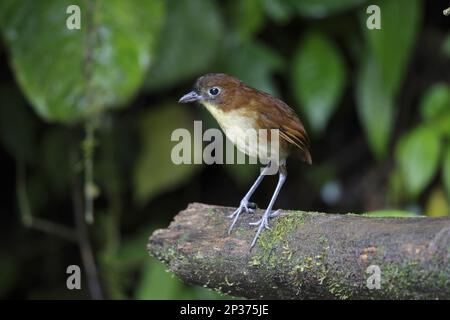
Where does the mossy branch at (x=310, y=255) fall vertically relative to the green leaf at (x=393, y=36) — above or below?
below

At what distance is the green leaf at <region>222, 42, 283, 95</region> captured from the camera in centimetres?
345

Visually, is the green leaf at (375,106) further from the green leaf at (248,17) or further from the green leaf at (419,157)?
the green leaf at (248,17)

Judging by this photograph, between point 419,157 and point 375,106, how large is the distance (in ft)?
1.34

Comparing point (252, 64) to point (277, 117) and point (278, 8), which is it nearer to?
point (278, 8)

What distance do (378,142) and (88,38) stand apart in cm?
144

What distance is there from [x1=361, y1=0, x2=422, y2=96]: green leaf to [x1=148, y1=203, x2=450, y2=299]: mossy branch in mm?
1449

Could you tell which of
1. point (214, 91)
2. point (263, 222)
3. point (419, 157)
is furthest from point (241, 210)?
point (419, 157)

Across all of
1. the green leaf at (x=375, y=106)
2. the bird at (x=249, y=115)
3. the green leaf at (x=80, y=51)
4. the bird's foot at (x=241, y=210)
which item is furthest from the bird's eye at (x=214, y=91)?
the green leaf at (x=375, y=106)

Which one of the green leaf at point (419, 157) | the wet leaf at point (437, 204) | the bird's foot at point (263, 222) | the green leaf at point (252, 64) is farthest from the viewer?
the wet leaf at point (437, 204)

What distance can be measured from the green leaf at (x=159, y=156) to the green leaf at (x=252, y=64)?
1.26ft

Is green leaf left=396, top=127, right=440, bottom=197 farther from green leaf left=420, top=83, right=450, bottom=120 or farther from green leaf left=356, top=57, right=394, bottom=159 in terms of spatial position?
green leaf left=356, top=57, right=394, bottom=159

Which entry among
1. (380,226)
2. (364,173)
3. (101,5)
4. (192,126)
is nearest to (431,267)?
(380,226)

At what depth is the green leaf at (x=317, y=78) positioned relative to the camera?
135 inches

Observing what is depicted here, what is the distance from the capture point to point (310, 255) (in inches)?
74.1
